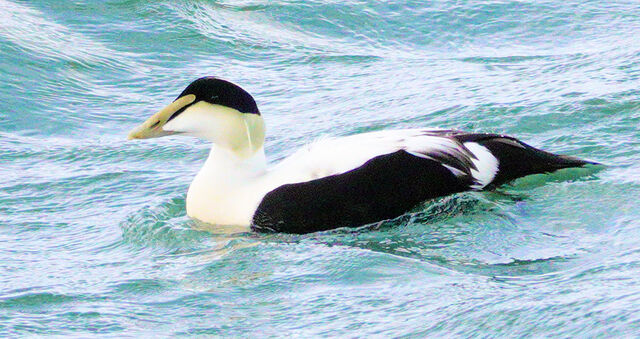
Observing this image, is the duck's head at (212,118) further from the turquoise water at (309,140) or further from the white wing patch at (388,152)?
the turquoise water at (309,140)

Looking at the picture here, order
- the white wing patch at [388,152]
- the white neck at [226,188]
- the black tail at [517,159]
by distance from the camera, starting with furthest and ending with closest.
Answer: the black tail at [517,159] → the white neck at [226,188] → the white wing patch at [388,152]

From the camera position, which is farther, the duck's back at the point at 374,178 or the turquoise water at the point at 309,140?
the duck's back at the point at 374,178

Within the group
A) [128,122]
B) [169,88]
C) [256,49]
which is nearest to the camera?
[128,122]

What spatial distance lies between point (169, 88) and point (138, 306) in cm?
393

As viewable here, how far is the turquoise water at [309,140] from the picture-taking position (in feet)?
16.9

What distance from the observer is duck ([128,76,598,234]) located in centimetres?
633

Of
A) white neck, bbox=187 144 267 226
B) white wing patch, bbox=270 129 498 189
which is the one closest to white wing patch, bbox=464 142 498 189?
white wing patch, bbox=270 129 498 189

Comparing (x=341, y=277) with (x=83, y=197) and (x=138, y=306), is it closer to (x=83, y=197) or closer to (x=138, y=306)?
(x=138, y=306)

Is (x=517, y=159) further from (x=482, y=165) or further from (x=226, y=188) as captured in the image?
(x=226, y=188)

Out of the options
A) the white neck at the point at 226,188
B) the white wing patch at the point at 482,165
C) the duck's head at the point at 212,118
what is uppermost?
the duck's head at the point at 212,118

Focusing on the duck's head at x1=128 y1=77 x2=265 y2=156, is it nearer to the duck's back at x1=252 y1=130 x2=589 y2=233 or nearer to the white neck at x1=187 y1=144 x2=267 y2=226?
the white neck at x1=187 y1=144 x2=267 y2=226

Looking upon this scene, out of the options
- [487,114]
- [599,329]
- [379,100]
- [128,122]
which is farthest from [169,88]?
[599,329]

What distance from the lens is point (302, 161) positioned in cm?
652

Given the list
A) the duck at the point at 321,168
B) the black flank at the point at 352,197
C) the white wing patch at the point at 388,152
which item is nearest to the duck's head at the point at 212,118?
the duck at the point at 321,168
